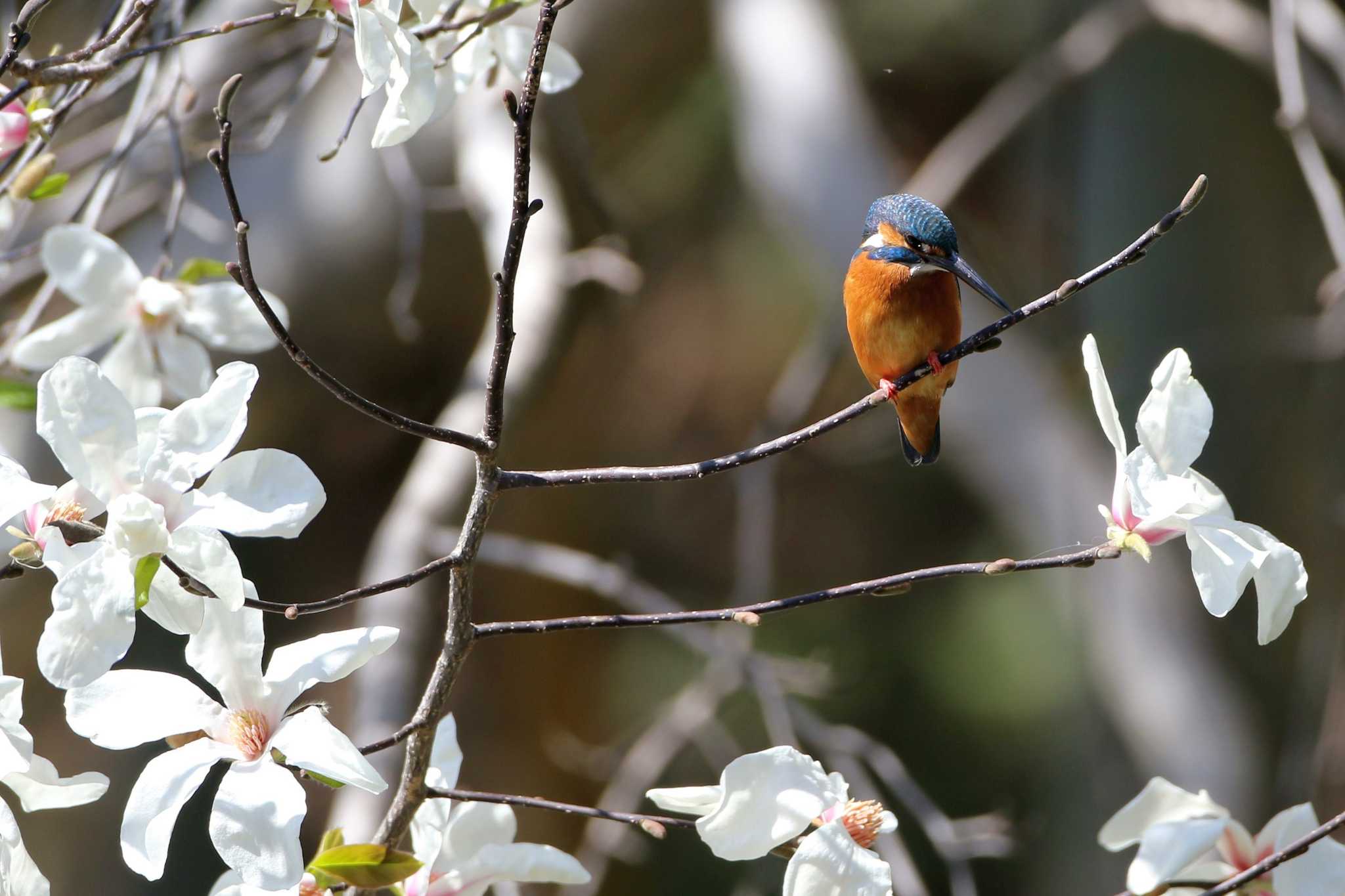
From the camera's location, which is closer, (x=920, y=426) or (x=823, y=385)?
(x=920, y=426)

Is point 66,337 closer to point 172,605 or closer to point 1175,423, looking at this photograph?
point 172,605

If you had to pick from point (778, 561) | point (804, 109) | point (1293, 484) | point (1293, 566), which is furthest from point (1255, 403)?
point (778, 561)

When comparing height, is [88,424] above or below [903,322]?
below

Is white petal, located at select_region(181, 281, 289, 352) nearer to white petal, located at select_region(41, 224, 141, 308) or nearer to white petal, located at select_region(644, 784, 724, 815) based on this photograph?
white petal, located at select_region(41, 224, 141, 308)

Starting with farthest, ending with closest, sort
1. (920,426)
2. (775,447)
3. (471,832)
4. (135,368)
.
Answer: (920,426) < (135,368) < (471,832) < (775,447)

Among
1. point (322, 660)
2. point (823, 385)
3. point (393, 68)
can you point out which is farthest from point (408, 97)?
point (823, 385)

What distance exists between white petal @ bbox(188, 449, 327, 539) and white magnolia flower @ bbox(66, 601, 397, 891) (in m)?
0.06

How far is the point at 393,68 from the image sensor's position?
0.72 m

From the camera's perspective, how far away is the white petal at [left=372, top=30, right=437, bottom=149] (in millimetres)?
723

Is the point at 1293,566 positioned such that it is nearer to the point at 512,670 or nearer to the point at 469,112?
the point at 469,112

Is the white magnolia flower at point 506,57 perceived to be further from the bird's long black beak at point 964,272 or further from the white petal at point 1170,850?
the white petal at point 1170,850

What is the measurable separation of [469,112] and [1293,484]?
5.83 ft

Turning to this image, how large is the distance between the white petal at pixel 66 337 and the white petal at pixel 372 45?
422mm

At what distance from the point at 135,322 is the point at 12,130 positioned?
22 centimetres
